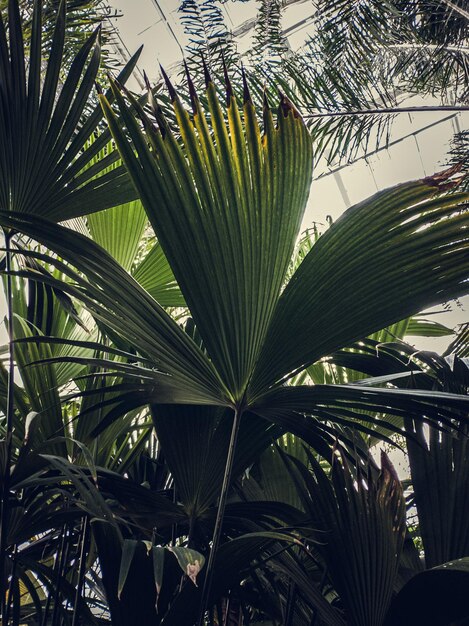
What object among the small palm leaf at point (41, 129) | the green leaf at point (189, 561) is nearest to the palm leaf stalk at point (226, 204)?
the green leaf at point (189, 561)

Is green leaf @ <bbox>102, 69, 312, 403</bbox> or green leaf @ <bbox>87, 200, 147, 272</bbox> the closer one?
green leaf @ <bbox>102, 69, 312, 403</bbox>

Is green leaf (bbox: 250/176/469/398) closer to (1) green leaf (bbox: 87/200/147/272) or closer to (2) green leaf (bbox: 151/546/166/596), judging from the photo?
(2) green leaf (bbox: 151/546/166/596)

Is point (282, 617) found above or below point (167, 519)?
below

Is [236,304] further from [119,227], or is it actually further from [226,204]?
[119,227]

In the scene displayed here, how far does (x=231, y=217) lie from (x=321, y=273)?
0.19 meters

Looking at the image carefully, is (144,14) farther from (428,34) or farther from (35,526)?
(35,526)

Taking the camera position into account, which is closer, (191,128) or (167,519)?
(191,128)

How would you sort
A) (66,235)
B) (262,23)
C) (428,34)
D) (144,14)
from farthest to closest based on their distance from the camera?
(144,14), (428,34), (262,23), (66,235)

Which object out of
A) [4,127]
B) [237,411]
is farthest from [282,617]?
[4,127]

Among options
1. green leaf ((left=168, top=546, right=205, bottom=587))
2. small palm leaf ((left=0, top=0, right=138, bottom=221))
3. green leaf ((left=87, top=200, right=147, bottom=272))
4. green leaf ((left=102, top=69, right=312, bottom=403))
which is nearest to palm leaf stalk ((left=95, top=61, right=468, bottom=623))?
green leaf ((left=102, top=69, right=312, bottom=403))

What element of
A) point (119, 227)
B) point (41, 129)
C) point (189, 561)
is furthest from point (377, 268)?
point (119, 227)

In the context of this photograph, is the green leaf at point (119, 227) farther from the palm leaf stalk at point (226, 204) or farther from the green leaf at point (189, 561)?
the green leaf at point (189, 561)

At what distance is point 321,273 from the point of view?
1.14 m

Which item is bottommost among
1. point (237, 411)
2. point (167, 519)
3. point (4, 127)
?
point (167, 519)
